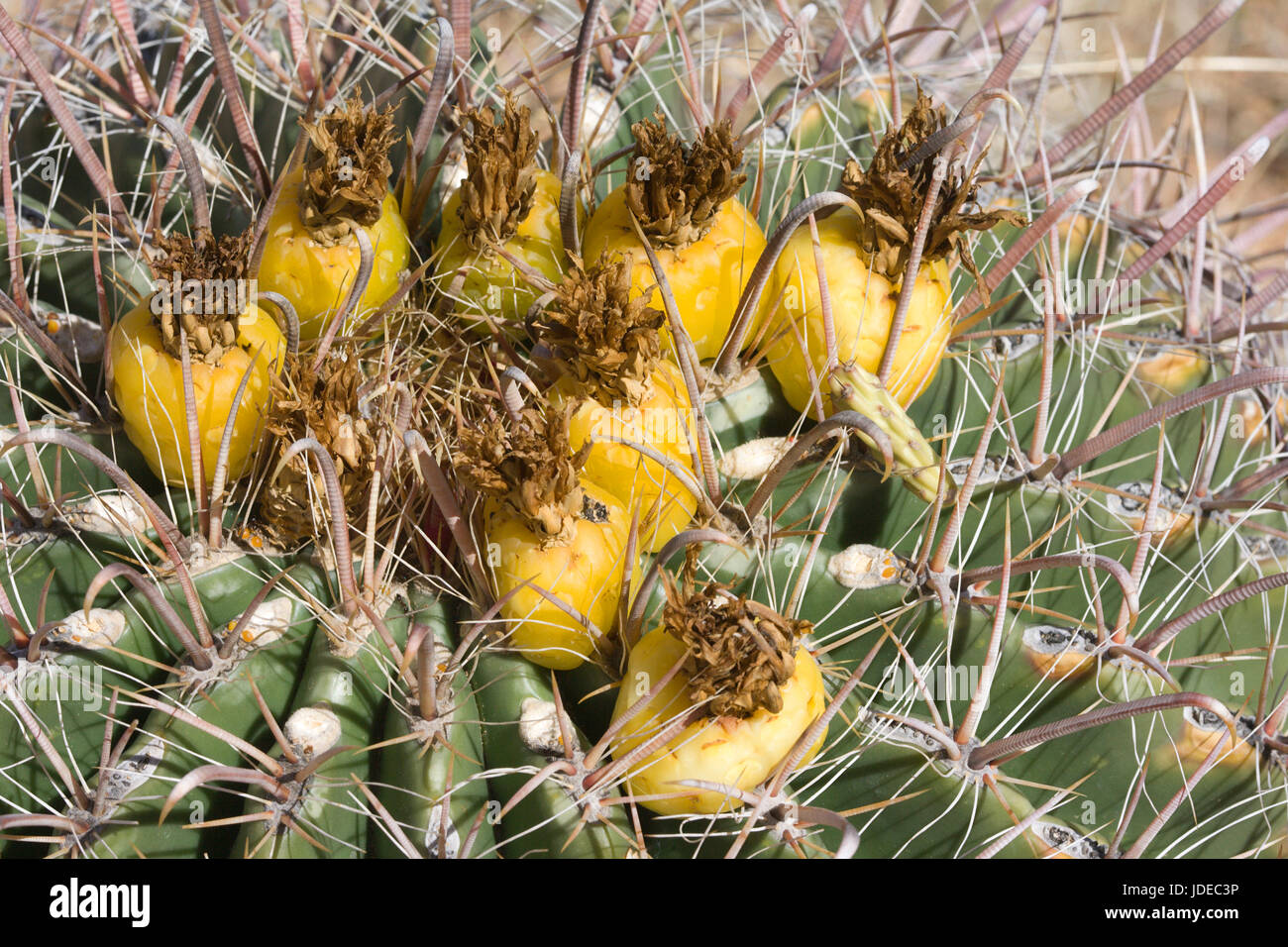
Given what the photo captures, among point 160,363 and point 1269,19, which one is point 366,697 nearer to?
point 160,363

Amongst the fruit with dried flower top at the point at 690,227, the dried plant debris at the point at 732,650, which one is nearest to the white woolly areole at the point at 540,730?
the dried plant debris at the point at 732,650

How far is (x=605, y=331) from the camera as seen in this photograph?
0.92 m

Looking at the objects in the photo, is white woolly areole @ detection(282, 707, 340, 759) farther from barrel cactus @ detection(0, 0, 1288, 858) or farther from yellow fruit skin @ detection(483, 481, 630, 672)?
yellow fruit skin @ detection(483, 481, 630, 672)

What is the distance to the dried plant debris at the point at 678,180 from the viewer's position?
3.22 ft

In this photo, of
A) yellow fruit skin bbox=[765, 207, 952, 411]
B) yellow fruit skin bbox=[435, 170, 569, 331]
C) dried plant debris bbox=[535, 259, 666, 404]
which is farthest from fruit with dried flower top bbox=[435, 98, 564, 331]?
yellow fruit skin bbox=[765, 207, 952, 411]

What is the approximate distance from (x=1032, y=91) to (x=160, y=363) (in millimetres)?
1728

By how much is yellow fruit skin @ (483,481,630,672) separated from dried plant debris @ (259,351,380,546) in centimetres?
15

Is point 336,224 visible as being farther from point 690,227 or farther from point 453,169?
point 690,227

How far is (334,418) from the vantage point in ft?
3.21

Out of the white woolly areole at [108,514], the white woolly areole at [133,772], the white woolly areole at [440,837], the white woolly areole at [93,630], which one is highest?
the white woolly areole at [108,514]

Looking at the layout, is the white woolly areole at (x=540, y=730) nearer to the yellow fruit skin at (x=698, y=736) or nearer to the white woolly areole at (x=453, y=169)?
the yellow fruit skin at (x=698, y=736)

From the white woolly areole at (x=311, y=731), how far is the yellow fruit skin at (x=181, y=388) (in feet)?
0.93

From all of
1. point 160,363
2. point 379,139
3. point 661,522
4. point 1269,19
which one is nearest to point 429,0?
point 379,139

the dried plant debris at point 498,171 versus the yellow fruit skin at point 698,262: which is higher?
the dried plant debris at point 498,171
